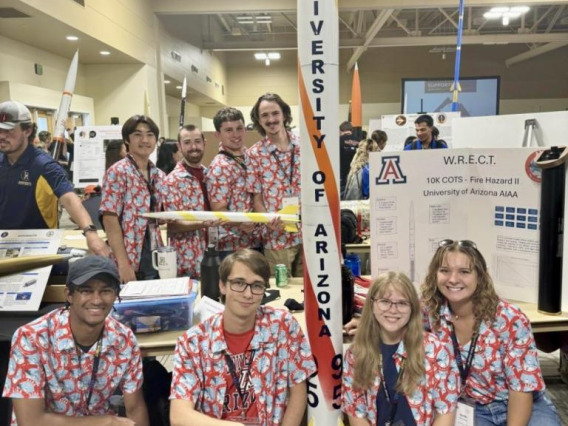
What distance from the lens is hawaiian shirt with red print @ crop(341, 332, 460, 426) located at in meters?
1.69

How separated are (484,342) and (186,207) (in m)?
1.79

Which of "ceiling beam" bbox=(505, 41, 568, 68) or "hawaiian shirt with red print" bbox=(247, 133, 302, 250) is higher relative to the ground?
"ceiling beam" bbox=(505, 41, 568, 68)

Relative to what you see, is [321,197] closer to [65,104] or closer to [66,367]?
[66,367]

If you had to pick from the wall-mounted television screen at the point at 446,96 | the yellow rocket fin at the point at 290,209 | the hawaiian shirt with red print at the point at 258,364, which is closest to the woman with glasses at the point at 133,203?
the yellow rocket fin at the point at 290,209

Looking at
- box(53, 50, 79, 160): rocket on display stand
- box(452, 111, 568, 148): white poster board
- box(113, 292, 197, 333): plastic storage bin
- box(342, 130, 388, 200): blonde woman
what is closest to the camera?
box(113, 292, 197, 333): plastic storage bin

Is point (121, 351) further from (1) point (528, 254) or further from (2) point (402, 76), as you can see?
(2) point (402, 76)

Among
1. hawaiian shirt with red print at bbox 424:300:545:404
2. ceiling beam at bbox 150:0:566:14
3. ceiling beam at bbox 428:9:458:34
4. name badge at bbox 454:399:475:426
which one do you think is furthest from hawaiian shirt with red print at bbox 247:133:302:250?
ceiling beam at bbox 428:9:458:34

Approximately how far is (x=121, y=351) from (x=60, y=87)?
21.2ft

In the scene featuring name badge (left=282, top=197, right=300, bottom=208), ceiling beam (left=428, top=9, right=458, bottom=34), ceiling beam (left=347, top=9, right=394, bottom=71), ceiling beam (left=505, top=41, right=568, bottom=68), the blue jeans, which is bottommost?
the blue jeans

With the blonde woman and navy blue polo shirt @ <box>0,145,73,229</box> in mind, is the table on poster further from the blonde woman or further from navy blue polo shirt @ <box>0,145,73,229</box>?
the blonde woman

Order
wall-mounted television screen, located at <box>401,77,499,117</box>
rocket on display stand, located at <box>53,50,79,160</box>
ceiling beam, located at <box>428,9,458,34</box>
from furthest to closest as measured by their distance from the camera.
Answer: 1. wall-mounted television screen, located at <box>401,77,499,117</box>
2. ceiling beam, located at <box>428,9,458,34</box>
3. rocket on display stand, located at <box>53,50,79,160</box>

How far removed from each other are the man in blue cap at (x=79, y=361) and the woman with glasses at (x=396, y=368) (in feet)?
2.71

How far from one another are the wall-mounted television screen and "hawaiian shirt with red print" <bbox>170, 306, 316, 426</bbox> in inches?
417

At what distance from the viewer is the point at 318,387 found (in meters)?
1.78
